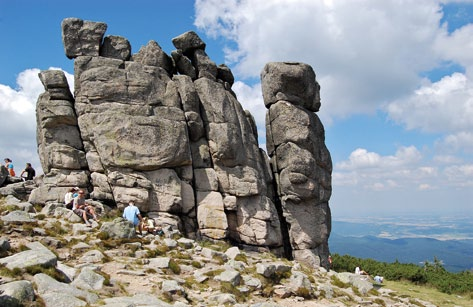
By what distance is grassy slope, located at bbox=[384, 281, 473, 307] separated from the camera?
3521 centimetres

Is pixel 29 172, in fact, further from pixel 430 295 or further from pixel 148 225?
pixel 430 295

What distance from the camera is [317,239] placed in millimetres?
41281

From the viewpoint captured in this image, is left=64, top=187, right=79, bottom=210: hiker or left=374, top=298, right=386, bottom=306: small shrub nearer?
left=374, top=298, right=386, bottom=306: small shrub

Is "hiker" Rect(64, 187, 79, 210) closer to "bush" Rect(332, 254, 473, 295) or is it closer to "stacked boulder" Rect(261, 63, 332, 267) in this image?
"stacked boulder" Rect(261, 63, 332, 267)

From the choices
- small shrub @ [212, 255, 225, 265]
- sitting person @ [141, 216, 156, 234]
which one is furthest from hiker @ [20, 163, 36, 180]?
small shrub @ [212, 255, 225, 265]

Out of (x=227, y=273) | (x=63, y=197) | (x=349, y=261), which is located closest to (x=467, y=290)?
(x=349, y=261)

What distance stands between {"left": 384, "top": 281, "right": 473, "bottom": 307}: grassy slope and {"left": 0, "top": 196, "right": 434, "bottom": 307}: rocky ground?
330 inches

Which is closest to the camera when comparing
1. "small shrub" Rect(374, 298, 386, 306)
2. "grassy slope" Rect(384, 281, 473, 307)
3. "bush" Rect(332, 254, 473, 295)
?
"small shrub" Rect(374, 298, 386, 306)

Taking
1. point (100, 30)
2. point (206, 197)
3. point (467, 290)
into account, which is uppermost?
point (100, 30)

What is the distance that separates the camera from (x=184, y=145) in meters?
36.0

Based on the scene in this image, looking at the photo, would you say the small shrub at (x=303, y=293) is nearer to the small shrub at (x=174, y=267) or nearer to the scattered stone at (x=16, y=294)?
the small shrub at (x=174, y=267)

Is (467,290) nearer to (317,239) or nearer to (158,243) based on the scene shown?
(317,239)

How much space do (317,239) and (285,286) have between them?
1919cm

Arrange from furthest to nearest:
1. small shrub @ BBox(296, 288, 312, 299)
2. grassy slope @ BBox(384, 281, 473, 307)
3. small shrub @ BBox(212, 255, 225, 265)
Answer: grassy slope @ BBox(384, 281, 473, 307)
small shrub @ BBox(212, 255, 225, 265)
small shrub @ BBox(296, 288, 312, 299)
